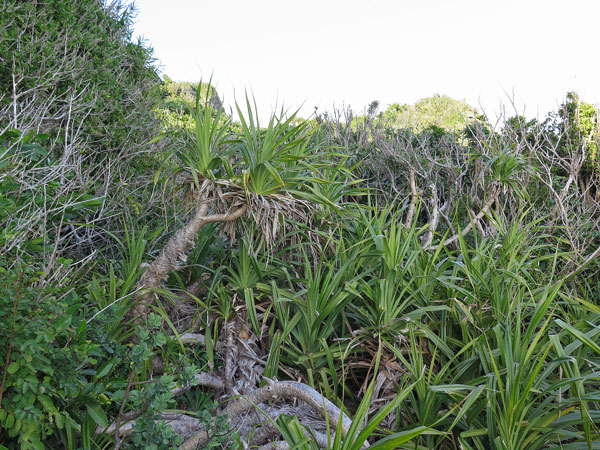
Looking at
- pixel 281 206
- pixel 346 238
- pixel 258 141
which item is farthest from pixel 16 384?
pixel 346 238

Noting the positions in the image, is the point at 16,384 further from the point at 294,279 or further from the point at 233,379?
the point at 294,279

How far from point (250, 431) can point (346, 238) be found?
176 cm

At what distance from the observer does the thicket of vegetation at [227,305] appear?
1.93m

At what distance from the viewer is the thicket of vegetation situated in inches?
75.8

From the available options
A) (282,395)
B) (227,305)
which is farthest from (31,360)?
(227,305)

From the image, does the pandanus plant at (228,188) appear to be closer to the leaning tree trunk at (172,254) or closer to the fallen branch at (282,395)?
the leaning tree trunk at (172,254)

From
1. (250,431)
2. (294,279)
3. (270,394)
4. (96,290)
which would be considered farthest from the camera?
(294,279)

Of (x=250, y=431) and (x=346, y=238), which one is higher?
(x=346, y=238)

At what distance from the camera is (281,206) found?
9.24 feet

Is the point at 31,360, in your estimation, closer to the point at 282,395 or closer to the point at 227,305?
the point at 282,395

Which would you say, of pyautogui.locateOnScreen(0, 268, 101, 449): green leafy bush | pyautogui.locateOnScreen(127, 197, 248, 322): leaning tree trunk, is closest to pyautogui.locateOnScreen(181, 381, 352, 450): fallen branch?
pyautogui.locateOnScreen(0, 268, 101, 449): green leafy bush

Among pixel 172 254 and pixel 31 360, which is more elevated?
pixel 172 254

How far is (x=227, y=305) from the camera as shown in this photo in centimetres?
300

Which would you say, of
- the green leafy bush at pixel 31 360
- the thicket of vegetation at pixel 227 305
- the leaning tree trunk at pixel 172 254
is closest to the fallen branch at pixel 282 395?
the thicket of vegetation at pixel 227 305
